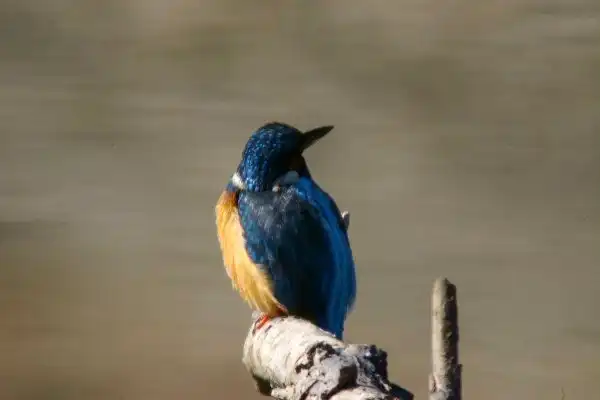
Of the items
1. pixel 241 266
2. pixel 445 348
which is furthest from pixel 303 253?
pixel 445 348

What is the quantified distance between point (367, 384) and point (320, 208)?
41.5 inches

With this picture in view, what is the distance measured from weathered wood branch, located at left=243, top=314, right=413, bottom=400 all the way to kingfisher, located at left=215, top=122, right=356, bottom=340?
1.18 ft

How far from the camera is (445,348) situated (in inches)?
52.9

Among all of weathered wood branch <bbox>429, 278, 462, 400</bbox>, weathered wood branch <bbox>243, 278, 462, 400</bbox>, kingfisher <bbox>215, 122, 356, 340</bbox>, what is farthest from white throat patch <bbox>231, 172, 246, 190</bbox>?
weathered wood branch <bbox>429, 278, 462, 400</bbox>

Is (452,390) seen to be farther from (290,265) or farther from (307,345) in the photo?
(290,265)

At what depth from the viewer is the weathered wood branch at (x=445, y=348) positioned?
52.1 inches

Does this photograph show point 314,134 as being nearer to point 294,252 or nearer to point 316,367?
point 294,252

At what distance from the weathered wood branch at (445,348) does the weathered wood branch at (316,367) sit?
0.13 m

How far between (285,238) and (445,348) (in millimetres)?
785

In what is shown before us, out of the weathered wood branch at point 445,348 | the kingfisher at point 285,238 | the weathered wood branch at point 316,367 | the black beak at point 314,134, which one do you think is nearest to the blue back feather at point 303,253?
the kingfisher at point 285,238

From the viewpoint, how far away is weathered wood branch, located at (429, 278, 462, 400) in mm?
1322

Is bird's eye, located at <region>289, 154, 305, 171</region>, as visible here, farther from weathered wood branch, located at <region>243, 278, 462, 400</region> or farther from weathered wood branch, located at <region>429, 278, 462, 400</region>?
weathered wood branch, located at <region>429, 278, 462, 400</region>

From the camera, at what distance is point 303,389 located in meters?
1.20

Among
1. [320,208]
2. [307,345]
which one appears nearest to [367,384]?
[307,345]
